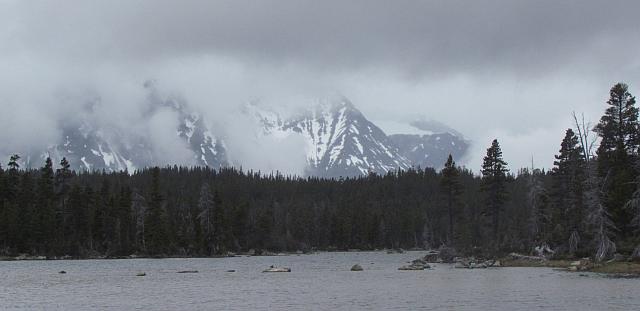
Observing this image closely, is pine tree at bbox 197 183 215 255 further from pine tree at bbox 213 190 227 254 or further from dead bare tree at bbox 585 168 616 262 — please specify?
dead bare tree at bbox 585 168 616 262

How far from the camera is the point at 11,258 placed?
434 feet

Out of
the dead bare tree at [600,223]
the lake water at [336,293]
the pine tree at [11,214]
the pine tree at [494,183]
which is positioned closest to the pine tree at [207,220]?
the pine tree at [11,214]

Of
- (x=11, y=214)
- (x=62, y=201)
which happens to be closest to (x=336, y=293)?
(x=11, y=214)

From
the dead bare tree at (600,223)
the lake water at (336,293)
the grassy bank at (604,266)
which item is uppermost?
the dead bare tree at (600,223)

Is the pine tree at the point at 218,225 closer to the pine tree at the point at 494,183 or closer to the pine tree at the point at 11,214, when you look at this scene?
the pine tree at the point at 11,214

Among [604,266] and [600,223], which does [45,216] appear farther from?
[604,266]

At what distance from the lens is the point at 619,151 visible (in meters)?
89.4

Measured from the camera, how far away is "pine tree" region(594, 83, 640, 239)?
3312 inches

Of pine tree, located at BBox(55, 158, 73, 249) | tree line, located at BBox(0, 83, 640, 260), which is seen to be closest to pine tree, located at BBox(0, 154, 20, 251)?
tree line, located at BBox(0, 83, 640, 260)

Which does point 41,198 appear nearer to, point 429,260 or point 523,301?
point 429,260

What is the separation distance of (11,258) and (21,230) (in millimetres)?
5588

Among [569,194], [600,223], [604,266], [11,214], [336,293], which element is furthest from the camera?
[11,214]

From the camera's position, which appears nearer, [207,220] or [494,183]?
[494,183]

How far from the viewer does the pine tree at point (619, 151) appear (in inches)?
3312
